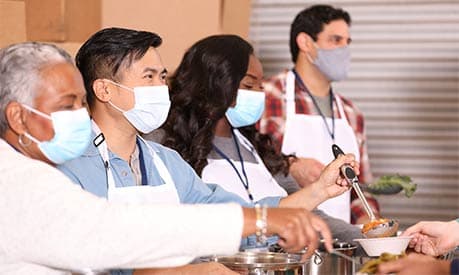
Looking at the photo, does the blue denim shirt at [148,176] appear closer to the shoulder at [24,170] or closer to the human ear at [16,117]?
the human ear at [16,117]

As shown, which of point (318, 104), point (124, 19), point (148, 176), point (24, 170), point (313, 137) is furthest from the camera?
point (318, 104)

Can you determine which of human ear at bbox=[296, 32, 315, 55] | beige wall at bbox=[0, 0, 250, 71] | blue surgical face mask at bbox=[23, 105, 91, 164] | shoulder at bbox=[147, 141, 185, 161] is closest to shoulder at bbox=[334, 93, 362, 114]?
human ear at bbox=[296, 32, 315, 55]

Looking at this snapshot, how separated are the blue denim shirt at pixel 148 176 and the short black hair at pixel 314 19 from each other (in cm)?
170

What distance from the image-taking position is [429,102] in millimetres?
4973

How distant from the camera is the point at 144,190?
279 centimetres

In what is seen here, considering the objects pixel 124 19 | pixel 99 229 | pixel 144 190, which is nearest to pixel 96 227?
pixel 99 229

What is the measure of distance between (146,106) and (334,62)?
1.87m

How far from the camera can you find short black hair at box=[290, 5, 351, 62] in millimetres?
4664

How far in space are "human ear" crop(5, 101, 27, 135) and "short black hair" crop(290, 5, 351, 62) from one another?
2.56 meters

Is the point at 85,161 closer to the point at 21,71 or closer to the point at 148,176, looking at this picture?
the point at 148,176

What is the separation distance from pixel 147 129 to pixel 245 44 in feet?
2.78

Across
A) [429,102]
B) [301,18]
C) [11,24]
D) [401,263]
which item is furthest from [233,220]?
[429,102]

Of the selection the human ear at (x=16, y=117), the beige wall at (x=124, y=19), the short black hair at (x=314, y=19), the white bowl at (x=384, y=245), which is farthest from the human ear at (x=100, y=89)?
the short black hair at (x=314, y=19)

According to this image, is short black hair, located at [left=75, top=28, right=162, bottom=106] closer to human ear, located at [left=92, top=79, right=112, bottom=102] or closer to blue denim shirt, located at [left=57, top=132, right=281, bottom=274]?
human ear, located at [left=92, top=79, right=112, bottom=102]
